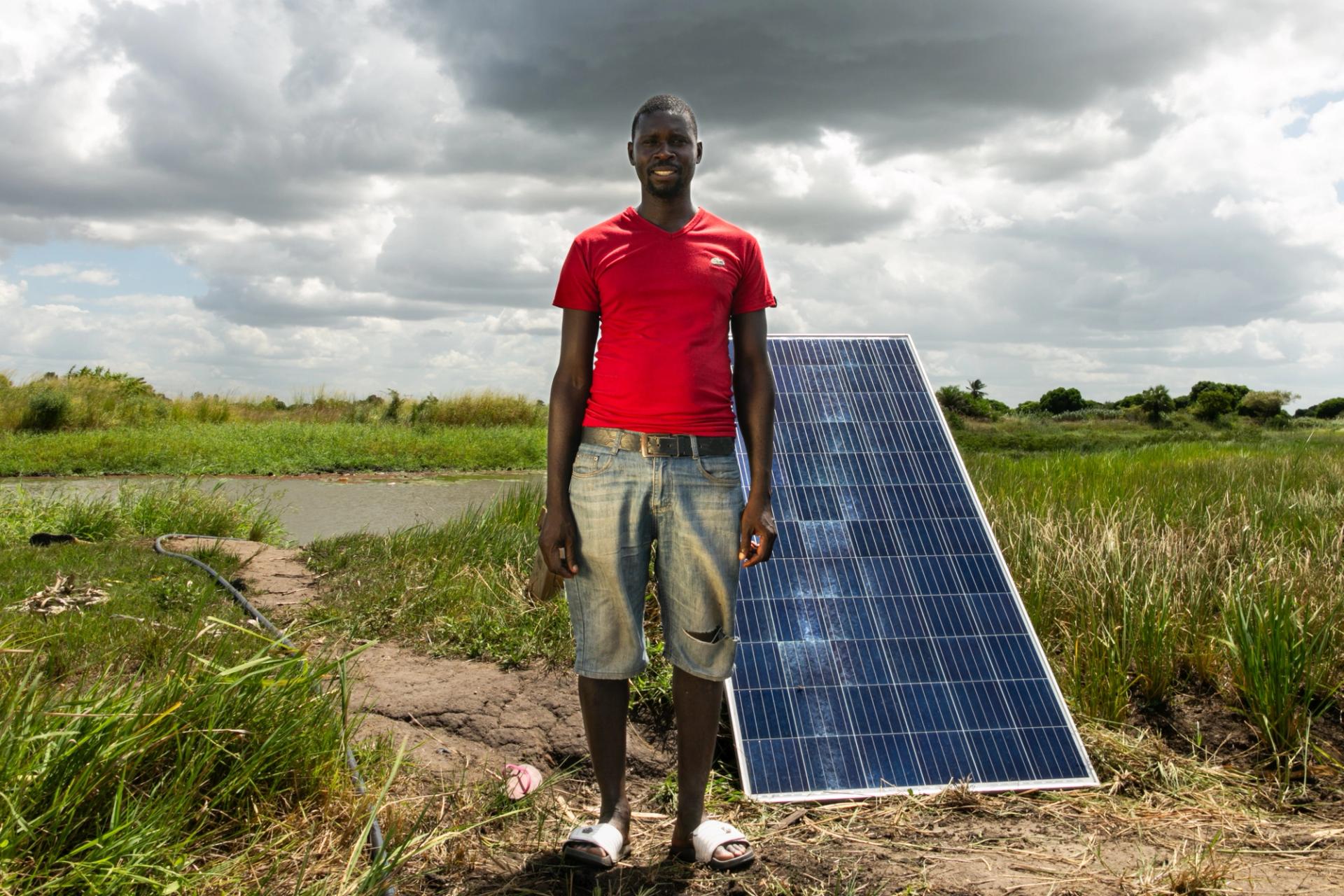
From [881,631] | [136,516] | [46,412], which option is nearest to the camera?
[881,631]

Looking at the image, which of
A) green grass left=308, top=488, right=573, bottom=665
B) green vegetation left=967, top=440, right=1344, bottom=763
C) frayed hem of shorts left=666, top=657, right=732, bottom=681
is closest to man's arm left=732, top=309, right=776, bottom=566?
frayed hem of shorts left=666, top=657, right=732, bottom=681

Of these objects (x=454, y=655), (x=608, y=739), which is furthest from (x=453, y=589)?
(x=608, y=739)

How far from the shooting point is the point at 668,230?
313cm

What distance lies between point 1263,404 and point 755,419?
2979 centimetres

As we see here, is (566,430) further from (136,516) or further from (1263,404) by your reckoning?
(1263,404)

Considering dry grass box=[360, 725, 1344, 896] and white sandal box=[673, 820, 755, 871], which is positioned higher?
white sandal box=[673, 820, 755, 871]

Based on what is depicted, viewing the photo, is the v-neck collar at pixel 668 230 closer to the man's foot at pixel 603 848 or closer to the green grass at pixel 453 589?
the man's foot at pixel 603 848

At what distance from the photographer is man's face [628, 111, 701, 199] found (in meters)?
3.06

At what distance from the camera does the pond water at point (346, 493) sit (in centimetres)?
1166

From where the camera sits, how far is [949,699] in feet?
14.0

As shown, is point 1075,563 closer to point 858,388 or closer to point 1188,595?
point 1188,595

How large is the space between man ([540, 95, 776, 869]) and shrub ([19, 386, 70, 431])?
812 inches

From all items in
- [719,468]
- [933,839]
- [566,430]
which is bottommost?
[933,839]

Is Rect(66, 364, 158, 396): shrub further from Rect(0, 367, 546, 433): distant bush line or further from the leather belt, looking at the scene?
the leather belt
